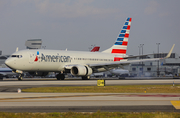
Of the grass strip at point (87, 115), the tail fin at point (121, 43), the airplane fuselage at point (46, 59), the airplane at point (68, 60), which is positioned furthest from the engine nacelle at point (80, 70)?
the grass strip at point (87, 115)

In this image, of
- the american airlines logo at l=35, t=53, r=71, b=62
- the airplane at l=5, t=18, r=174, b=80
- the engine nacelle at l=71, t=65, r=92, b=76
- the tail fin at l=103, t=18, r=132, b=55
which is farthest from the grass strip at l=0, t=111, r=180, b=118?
the tail fin at l=103, t=18, r=132, b=55

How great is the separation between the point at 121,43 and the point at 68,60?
1544cm

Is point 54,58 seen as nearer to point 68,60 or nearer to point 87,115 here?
point 68,60

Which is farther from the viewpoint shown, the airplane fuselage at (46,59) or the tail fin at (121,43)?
the tail fin at (121,43)

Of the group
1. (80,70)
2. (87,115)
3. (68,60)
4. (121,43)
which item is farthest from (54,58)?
(87,115)

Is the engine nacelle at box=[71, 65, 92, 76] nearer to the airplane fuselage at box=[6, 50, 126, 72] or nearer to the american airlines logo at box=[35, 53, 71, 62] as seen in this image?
the airplane fuselage at box=[6, 50, 126, 72]

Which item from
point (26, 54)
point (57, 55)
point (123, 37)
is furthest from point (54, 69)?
point (123, 37)

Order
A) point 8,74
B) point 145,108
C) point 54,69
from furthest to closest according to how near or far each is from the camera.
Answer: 1. point 8,74
2. point 54,69
3. point 145,108

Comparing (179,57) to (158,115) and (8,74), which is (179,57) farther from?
(158,115)

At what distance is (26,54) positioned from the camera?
4697 centimetres

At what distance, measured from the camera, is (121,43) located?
63031mm

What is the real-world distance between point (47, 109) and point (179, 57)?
18933 cm

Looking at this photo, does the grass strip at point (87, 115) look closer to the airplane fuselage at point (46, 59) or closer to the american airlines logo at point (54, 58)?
the airplane fuselage at point (46, 59)

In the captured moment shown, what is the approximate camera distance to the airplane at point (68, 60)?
4675 centimetres
